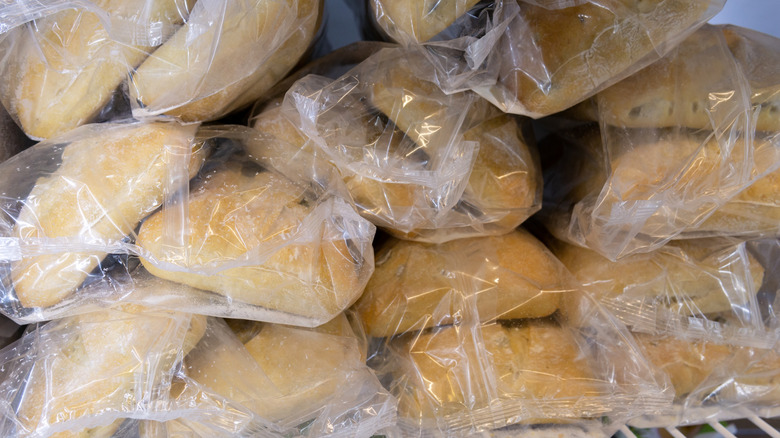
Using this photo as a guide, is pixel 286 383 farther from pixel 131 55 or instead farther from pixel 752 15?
pixel 752 15

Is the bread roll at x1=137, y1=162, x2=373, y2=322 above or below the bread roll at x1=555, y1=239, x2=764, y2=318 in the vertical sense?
above

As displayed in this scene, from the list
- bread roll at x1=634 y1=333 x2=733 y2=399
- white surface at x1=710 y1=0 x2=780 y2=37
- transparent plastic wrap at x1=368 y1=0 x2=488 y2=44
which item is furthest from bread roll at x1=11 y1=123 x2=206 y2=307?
white surface at x1=710 y1=0 x2=780 y2=37

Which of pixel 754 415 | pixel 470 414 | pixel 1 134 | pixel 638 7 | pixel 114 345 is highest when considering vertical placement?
pixel 638 7

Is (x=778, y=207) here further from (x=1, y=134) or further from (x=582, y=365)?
(x=1, y=134)

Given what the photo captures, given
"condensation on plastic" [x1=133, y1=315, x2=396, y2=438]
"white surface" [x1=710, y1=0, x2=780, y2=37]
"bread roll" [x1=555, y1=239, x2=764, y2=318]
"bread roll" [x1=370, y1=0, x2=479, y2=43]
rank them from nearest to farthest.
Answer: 1. "bread roll" [x1=370, y1=0, x2=479, y2=43]
2. "condensation on plastic" [x1=133, y1=315, x2=396, y2=438]
3. "bread roll" [x1=555, y1=239, x2=764, y2=318]
4. "white surface" [x1=710, y1=0, x2=780, y2=37]

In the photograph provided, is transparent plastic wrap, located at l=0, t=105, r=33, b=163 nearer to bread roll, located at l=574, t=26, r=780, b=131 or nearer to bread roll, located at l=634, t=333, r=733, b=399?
bread roll, located at l=574, t=26, r=780, b=131

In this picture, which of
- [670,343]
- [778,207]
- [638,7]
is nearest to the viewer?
[638,7]

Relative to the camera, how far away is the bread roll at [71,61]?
0.52 meters

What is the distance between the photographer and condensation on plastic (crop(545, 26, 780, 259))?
588mm

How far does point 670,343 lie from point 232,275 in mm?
608

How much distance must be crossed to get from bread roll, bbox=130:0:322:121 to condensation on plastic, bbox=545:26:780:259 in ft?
1.30

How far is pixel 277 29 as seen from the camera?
22.0 inches

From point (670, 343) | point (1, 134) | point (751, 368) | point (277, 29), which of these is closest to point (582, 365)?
point (670, 343)

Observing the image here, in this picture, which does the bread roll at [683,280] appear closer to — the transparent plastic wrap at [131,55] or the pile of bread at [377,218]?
the pile of bread at [377,218]
